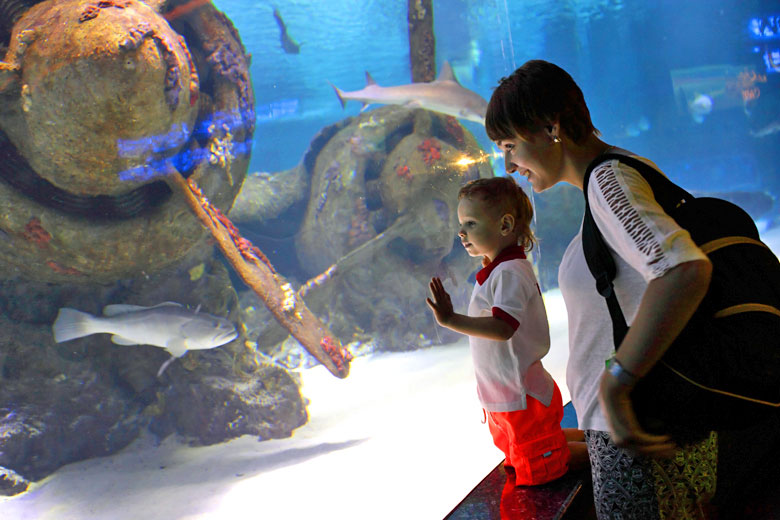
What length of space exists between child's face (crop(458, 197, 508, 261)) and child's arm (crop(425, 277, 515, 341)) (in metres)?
0.41

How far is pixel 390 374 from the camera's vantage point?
5.79m

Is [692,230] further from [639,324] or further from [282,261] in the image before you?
[282,261]

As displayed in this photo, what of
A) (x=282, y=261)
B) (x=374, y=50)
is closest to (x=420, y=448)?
(x=282, y=261)

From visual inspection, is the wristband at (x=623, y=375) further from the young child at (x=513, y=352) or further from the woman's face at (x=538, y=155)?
the young child at (x=513, y=352)

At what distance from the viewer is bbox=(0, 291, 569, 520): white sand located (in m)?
2.84

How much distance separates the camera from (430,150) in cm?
642

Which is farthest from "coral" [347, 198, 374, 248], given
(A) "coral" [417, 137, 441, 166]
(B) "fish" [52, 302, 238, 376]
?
(B) "fish" [52, 302, 238, 376]

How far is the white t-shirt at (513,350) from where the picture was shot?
1.66 metres

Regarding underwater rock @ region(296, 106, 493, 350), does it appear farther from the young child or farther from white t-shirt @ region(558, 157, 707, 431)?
white t-shirt @ region(558, 157, 707, 431)

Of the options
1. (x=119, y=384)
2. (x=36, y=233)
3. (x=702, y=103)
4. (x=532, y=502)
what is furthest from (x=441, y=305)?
(x=702, y=103)

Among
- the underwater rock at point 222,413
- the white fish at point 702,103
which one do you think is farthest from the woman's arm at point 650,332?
the white fish at point 702,103

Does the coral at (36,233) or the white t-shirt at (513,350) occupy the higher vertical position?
the coral at (36,233)

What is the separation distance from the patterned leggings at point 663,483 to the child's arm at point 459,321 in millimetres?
431

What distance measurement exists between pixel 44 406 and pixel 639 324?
4.74 m
